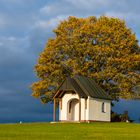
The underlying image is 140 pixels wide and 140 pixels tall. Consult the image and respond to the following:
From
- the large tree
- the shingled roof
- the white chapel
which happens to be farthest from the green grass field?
the large tree

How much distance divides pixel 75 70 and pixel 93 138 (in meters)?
40.0

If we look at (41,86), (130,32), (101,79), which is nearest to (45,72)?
(41,86)

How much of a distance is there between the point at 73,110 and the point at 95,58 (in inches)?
377

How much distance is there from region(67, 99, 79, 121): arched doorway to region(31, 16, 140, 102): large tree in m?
6.67

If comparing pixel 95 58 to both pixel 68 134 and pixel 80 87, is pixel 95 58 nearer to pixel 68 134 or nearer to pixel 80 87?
pixel 80 87

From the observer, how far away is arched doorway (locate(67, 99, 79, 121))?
62.8 m

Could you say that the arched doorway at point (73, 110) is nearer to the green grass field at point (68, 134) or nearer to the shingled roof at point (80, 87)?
the shingled roof at point (80, 87)

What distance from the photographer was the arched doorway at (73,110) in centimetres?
6278

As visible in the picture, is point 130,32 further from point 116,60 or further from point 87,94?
point 87,94

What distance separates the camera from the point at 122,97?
225ft

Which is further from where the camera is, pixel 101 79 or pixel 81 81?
pixel 101 79

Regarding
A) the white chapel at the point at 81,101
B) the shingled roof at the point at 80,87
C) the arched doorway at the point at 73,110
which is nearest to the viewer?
the shingled roof at the point at 80,87

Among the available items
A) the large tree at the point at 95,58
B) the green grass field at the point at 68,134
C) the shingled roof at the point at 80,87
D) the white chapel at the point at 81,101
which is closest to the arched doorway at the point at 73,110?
the white chapel at the point at 81,101

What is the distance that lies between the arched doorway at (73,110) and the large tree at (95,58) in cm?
667
